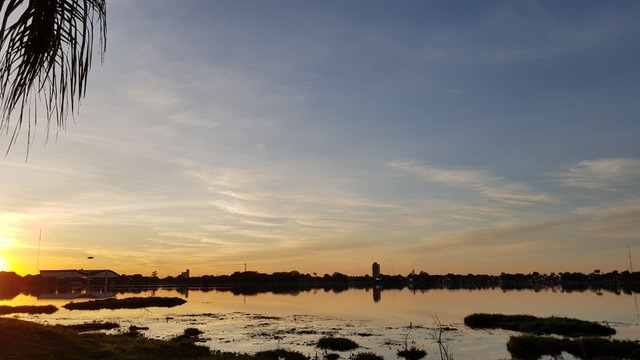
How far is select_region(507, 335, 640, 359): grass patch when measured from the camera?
3871 cm

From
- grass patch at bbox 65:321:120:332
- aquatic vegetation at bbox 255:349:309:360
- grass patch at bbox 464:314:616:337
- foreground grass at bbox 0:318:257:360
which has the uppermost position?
foreground grass at bbox 0:318:257:360

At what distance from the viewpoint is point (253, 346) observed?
4519cm

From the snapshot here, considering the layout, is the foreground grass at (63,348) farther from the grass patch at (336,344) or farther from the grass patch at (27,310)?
the grass patch at (27,310)

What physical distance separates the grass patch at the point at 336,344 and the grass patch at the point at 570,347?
14285 mm

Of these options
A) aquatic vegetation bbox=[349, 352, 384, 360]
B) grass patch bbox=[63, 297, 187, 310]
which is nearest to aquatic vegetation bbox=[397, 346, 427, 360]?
aquatic vegetation bbox=[349, 352, 384, 360]

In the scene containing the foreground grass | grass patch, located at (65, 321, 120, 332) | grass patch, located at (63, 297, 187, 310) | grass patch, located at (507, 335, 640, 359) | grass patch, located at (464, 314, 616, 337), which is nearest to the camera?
the foreground grass

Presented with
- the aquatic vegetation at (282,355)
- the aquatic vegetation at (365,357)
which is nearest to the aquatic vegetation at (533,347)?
the aquatic vegetation at (365,357)

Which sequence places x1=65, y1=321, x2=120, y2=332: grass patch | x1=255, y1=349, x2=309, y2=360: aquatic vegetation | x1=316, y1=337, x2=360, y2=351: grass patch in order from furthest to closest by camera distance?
x1=65, y1=321, x2=120, y2=332: grass patch → x1=316, y1=337, x2=360, y2=351: grass patch → x1=255, y1=349, x2=309, y2=360: aquatic vegetation

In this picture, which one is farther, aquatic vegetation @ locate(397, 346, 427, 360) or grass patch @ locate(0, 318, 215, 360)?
aquatic vegetation @ locate(397, 346, 427, 360)

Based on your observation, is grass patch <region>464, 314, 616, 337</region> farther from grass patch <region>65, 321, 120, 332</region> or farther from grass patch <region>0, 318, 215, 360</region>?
grass patch <region>65, 321, 120, 332</region>

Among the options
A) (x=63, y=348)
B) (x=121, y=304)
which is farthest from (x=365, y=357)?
(x=121, y=304)

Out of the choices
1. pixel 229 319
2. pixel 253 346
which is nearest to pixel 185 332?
pixel 253 346

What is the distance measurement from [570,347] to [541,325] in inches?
687

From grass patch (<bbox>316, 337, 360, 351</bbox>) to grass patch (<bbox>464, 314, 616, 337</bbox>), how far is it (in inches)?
947
